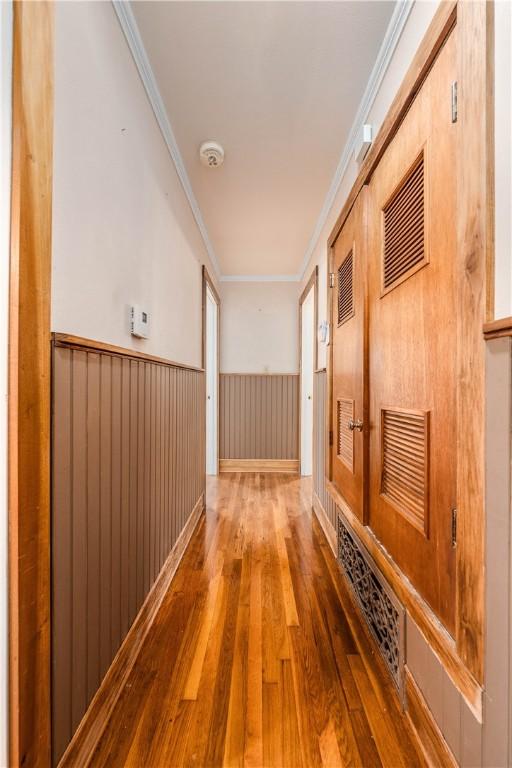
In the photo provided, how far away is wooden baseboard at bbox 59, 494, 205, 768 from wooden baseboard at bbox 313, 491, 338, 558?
3.22 ft

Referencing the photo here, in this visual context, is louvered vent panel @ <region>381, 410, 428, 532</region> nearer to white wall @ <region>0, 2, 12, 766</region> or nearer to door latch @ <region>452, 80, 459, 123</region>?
door latch @ <region>452, 80, 459, 123</region>

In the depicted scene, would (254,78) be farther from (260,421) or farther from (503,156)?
(260,421)

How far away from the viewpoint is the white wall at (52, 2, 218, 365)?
94 centimetres

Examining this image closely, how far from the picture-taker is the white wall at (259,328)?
452 centimetres

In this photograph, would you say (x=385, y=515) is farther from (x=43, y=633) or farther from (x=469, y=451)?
(x=43, y=633)

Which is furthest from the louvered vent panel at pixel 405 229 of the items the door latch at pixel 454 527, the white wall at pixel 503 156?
the door latch at pixel 454 527

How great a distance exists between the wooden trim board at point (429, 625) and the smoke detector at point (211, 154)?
214cm

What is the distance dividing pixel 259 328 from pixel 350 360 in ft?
9.13

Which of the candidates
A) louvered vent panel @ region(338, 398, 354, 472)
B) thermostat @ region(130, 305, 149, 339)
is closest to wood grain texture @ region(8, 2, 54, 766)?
thermostat @ region(130, 305, 149, 339)

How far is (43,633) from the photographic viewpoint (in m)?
0.81

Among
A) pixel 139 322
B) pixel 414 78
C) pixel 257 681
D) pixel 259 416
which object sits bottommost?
pixel 257 681

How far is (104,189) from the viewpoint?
117cm

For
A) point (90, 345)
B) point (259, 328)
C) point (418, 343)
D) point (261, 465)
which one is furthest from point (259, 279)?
point (90, 345)

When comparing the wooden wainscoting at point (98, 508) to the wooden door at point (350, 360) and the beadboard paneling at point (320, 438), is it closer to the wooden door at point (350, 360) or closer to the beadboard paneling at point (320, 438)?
the wooden door at point (350, 360)
